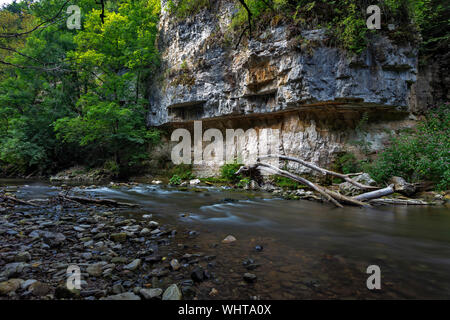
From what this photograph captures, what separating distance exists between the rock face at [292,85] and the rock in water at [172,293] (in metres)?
8.52

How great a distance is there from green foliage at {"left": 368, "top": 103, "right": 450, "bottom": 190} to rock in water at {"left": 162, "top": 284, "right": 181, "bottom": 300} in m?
7.90

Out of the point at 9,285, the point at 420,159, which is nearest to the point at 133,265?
the point at 9,285

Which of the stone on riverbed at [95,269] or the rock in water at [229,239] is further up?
the stone on riverbed at [95,269]

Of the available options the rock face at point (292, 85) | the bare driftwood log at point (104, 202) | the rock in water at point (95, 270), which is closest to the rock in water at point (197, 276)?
the rock in water at point (95, 270)

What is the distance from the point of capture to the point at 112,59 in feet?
44.9

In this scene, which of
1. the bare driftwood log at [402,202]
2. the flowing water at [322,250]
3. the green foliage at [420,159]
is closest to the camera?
the flowing water at [322,250]

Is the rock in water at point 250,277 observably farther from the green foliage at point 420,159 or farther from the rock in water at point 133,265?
the green foliage at point 420,159

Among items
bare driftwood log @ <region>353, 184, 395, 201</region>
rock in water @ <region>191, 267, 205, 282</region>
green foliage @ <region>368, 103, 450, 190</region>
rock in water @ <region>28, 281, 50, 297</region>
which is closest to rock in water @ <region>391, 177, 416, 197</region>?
green foliage @ <region>368, 103, 450, 190</region>

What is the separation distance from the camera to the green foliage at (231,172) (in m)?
10.4

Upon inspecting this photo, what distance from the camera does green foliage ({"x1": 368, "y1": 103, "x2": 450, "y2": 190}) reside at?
654 centimetres

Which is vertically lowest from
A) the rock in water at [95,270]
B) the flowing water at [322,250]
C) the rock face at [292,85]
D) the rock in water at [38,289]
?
the flowing water at [322,250]

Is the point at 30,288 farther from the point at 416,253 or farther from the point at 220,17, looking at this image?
the point at 220,17

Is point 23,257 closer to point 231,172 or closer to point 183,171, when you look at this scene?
point 231,172

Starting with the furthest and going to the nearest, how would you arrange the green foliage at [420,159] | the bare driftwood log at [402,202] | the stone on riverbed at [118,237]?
1. the green foliage at [420,159]
2. the bare driftwood log at [402,202]
3. the stone on riverbed at [118,237]
